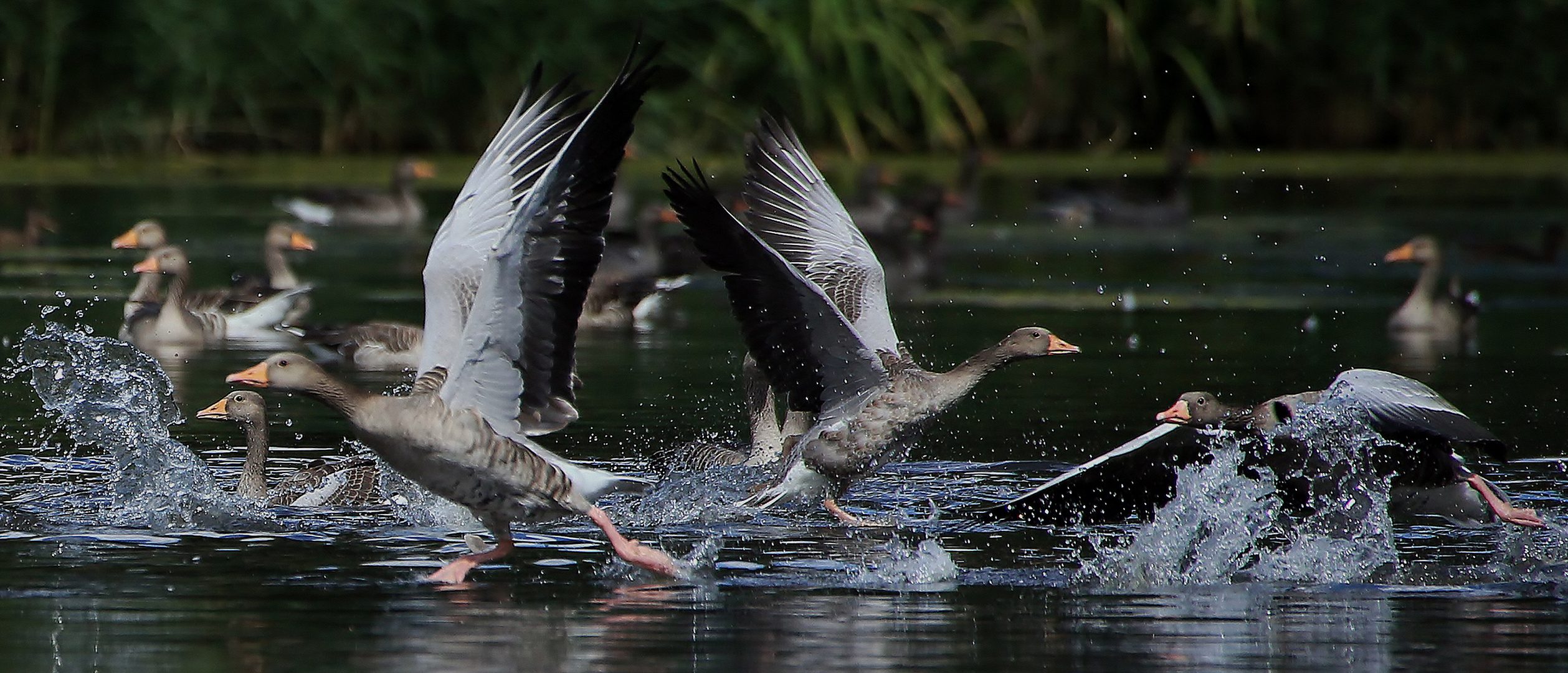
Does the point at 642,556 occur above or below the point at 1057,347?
below

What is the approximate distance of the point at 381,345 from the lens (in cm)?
1370

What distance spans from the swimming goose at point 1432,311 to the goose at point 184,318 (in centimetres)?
726

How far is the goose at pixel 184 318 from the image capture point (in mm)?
14820

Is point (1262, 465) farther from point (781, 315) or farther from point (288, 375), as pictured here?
point (288, 375)

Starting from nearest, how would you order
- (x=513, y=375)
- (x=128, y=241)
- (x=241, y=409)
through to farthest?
1. (x=513, y=375)
2. (x=241, y=409)
3. (x=128, y=241)

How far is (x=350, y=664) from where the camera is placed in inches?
240

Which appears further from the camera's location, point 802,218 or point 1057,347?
point 802,218

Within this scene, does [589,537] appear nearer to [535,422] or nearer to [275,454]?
[535,422]

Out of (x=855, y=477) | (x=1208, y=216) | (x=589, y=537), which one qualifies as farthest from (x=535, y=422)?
(x=1208, y=216)

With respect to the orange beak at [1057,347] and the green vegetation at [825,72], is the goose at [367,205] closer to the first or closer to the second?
the green vegetation at [825,72]

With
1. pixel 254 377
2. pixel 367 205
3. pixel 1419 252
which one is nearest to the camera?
pixel 254 377

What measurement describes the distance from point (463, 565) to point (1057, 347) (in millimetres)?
3092

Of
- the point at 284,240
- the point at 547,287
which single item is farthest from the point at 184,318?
the point at 547,287

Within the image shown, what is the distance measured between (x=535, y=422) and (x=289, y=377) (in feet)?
3.12
